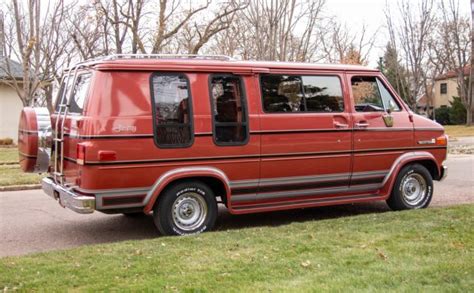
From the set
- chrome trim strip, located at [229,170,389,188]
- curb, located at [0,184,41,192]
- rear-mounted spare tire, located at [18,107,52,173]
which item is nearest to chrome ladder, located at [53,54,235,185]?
rear-mounted spare tire, located at [18,107,52,173]

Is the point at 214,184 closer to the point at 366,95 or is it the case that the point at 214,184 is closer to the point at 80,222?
the point at 80,222

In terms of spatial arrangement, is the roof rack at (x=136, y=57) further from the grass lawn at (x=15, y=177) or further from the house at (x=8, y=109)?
the house at (x=8, y=109)

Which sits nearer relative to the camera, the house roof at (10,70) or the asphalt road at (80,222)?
the asphalt road at (80,222)

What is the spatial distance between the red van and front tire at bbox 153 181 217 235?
0.04 feet

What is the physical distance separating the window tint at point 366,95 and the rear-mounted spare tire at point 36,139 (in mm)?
4312

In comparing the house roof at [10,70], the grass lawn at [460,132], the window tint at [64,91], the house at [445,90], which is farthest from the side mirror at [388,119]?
the house at [445,90]

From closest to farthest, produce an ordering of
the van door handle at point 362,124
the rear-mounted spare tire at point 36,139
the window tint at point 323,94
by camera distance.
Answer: the rear-mounted spare tire at point 36,139, the window tint at point 323,94, the van door handle at point 362,124

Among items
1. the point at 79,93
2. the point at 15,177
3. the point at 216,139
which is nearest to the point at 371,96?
the point at 216,139

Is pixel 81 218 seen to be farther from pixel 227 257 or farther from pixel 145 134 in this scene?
pixel 227 257

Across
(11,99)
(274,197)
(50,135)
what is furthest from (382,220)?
(11,99)

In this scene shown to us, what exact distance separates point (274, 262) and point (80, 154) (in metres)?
2.69

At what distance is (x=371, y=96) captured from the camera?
28.2 ft

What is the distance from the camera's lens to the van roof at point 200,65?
664cm

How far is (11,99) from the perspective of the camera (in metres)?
29.4
